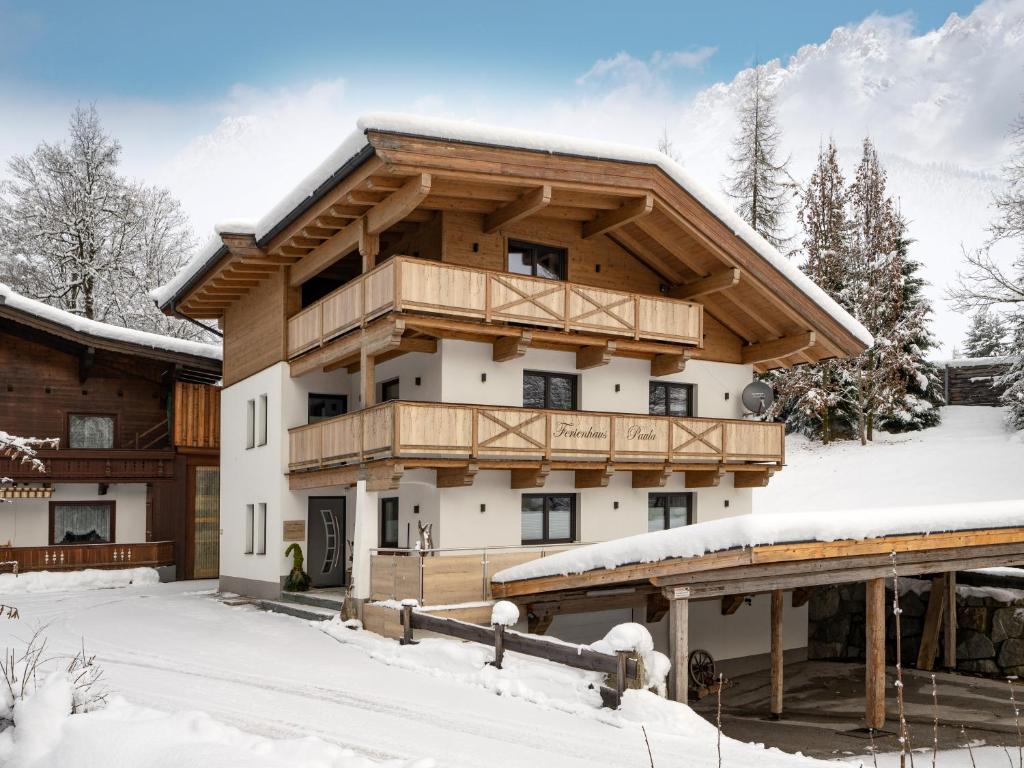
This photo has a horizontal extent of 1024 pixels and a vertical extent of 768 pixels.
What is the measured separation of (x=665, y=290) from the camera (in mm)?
24953

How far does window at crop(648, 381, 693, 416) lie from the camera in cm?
2448

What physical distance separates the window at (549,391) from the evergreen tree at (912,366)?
60.3 feet

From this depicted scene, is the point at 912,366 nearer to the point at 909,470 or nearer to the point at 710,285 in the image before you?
the point at 909,470

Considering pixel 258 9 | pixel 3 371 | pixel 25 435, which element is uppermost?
pixel 258 9

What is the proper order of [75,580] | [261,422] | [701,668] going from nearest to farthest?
[701,668] → [261,422] → [75,580]

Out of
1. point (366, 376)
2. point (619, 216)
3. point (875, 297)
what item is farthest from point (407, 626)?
point (875, 297)

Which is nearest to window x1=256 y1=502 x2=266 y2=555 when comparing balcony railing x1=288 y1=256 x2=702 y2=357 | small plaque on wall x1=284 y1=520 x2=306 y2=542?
small plaque on wall x1=284 y1=520 x2=306 y2=542

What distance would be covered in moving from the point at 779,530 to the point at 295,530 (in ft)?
42.4

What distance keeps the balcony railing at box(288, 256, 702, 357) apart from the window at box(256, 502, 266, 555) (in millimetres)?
4105

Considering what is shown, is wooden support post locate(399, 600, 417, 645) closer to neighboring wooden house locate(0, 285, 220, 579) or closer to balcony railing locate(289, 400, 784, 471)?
balcony railing locate(289, 400, 784, 471)

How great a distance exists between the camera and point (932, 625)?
21.2 meters

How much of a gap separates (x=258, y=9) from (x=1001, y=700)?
621 ft

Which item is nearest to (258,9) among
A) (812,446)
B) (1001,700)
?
(812,446)

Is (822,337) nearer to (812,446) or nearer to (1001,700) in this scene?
(1001,700)
